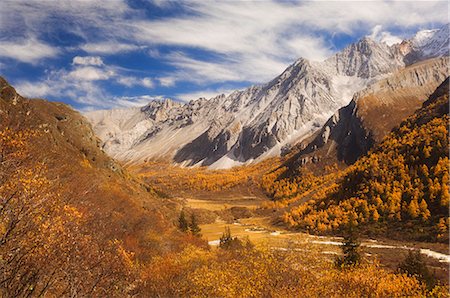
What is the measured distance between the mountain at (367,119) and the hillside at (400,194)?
2082 inches

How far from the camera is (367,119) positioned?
16000 cm

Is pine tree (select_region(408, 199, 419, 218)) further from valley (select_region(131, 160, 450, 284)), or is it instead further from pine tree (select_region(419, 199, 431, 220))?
valley (select_region(131, 160, 450, 284))

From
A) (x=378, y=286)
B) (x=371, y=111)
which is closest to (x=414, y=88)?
(x=371, y=111)

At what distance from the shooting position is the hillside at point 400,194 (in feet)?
210

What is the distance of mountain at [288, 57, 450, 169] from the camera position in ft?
501

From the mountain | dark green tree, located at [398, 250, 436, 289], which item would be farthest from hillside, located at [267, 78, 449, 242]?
the mountain

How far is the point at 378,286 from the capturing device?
22812 millimetres

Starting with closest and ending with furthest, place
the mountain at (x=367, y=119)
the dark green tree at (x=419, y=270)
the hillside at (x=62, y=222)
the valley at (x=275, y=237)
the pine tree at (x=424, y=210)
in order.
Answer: the hillside at (x=62, y=222) < the dark green tree at (x=419, y=270) < the valley at (x=275, y=237) < the pine tree at (x=424, y=210) < the mountain at (x=367, y=119)

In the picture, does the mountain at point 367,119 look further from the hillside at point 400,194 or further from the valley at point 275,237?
the hillside at point 400,194

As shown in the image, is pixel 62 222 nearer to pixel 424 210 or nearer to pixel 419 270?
pixel 419 270

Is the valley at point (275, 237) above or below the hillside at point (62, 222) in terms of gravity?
below

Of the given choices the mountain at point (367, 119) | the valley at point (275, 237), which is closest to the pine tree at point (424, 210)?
the valley at point (275, 237)

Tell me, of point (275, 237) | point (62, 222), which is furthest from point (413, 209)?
point (62, 222)

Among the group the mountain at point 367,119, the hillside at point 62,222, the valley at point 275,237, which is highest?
the mountain at point 367,119
